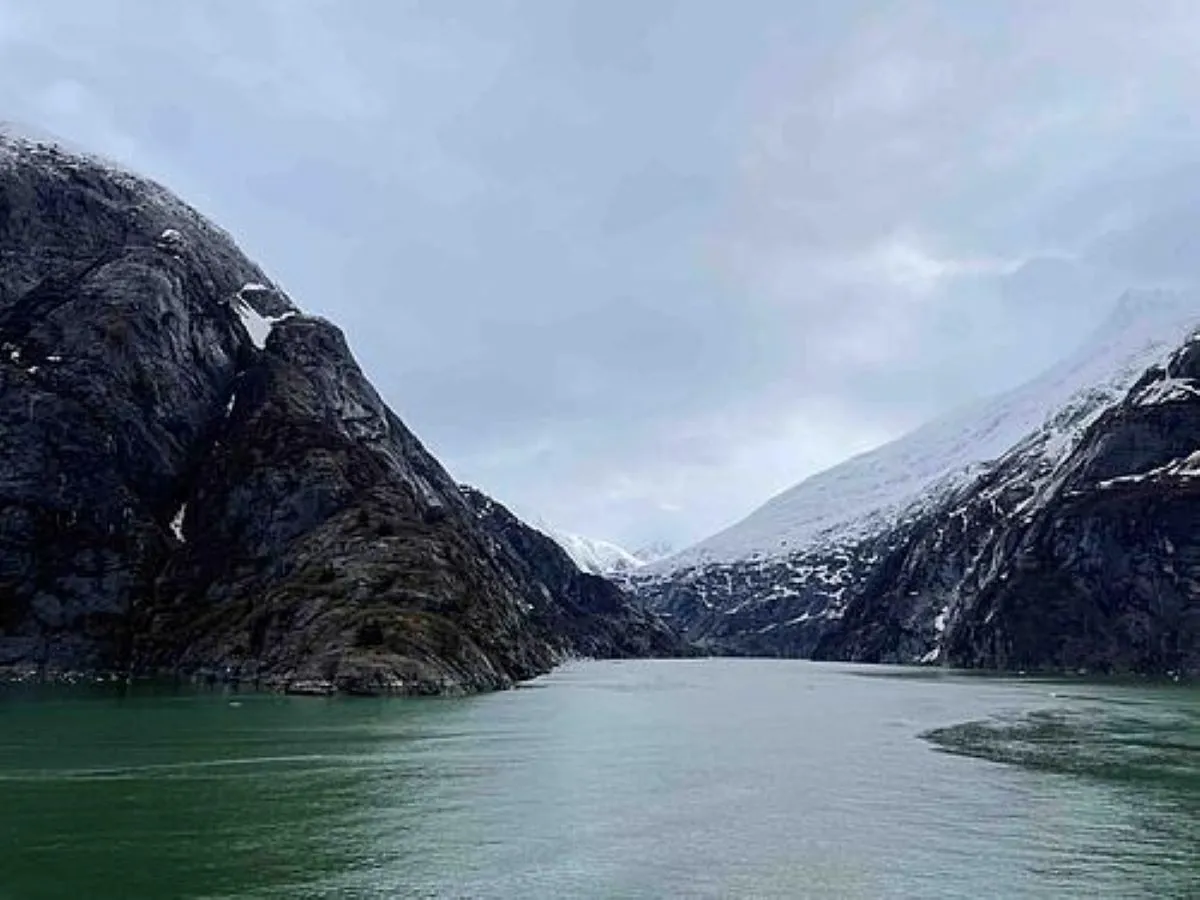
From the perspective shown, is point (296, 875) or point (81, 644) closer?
point (296, 875)

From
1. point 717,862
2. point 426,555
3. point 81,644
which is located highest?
point 426,555

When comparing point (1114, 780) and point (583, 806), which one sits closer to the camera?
point (583, 806)

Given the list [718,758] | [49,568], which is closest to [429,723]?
[718,758]

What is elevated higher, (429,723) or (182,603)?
(182,603)

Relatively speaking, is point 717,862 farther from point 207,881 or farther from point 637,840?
point 207,881

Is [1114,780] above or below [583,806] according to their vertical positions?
above

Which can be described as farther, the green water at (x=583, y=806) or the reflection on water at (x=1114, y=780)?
the reflection on water at (x=1114, y=780)

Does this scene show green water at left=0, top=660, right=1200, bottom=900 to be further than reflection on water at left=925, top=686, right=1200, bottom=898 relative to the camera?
No

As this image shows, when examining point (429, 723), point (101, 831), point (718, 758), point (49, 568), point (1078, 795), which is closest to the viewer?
point (101, 831)
